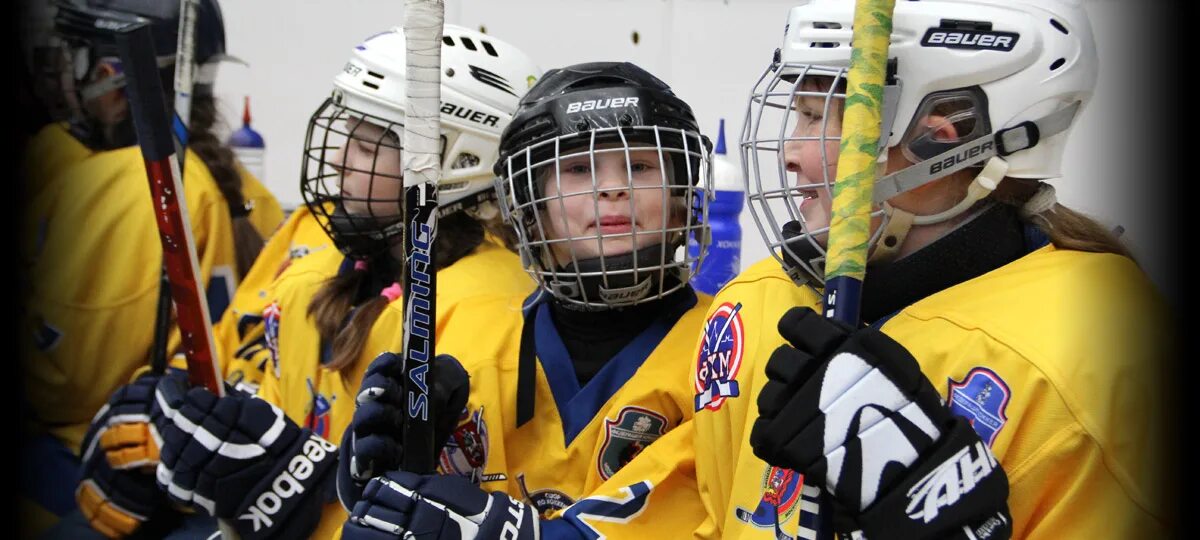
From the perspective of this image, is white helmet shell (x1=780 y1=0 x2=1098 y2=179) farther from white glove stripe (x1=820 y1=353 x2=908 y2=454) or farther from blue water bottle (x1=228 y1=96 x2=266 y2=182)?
blue water bottle (x1=228 y1=96 x2=266 y2=182)

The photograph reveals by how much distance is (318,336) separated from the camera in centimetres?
245

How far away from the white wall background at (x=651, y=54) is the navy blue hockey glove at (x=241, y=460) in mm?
1451

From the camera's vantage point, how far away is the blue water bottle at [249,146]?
4367 millimetres

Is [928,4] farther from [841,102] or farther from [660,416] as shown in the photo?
[660,416]

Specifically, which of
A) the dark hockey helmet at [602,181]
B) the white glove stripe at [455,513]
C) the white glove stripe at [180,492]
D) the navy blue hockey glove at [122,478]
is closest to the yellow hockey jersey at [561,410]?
the dark hockey helmet at [602,181]

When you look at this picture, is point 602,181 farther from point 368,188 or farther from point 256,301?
point 256,301

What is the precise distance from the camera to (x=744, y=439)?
1567mm

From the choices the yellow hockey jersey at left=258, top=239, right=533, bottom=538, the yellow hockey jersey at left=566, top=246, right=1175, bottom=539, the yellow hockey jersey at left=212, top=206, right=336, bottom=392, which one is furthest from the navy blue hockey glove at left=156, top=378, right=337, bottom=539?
the yellow hockey jersey at left=566, top=246, right=1175, bottom=539

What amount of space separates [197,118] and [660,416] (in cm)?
201

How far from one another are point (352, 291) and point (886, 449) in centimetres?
162

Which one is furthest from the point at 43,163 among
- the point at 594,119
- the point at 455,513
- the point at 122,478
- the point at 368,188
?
the point at 455,513

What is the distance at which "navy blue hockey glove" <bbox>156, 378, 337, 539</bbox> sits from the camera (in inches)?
77.0

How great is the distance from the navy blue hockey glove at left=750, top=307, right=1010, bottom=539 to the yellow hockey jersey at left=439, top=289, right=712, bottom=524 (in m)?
0.67

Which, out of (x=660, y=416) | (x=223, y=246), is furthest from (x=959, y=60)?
(x=223, y=246)
